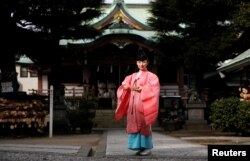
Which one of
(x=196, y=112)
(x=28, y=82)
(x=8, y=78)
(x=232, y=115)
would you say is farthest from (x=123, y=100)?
(x=28, y=82)

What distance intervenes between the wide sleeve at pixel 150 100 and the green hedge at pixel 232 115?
22.6 feet

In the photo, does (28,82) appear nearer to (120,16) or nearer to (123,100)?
(120,16)

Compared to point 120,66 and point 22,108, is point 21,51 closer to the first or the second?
point 22,108

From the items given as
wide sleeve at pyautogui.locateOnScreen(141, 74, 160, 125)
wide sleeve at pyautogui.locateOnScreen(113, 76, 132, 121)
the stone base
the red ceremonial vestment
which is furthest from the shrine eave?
wide sleeve at pyautogui.locateOnScreen(141, 74, 160, 125)

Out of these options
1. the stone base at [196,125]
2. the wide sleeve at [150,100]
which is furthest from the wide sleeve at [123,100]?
the stone base at [196,125]

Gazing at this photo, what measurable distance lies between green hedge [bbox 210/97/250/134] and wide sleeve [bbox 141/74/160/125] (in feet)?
22.6

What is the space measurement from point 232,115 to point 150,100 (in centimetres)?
766

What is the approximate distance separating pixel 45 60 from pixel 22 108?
14.4ft

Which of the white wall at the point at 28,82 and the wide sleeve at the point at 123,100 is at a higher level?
the white wall at the point at 28,82

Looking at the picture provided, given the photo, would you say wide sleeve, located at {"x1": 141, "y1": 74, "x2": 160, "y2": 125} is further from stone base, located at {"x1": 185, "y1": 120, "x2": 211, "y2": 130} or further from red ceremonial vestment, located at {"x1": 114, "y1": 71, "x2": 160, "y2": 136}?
stone base, located at {"x1": 185, "y1": 120, "x2": 211, "y2": 130}

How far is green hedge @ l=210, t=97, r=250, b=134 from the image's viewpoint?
15648 mm

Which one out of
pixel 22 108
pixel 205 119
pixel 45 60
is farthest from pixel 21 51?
pixel 205 119

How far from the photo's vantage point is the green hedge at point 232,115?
1565 centimetres

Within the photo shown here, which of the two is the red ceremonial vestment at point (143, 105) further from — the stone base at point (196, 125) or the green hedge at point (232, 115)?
the stone base at point (196, 125)
